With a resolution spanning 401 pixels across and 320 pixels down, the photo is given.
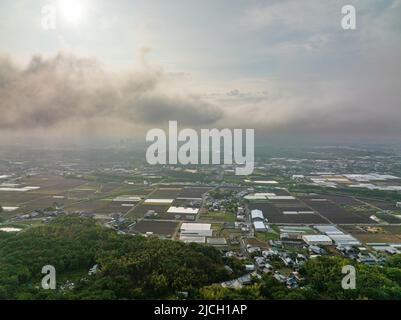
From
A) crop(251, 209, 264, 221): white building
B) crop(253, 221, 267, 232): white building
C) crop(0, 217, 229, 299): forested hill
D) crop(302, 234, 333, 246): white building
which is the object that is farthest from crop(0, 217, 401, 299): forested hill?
crop(251, 209, 264, 221): white building

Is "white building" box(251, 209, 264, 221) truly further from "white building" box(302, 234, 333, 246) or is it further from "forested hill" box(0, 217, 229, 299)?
"forested hill" box(0, 217, 229, 299)

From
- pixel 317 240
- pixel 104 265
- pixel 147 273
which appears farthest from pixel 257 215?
pixel 104 265

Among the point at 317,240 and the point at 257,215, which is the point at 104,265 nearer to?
the point at 317,240

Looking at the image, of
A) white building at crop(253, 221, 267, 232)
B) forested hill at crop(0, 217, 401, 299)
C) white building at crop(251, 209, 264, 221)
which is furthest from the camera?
white building at crop(251, 209, 264, 221)

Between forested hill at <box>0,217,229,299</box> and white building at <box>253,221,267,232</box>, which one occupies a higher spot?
forested hill at <box>0,217,229,299</box>

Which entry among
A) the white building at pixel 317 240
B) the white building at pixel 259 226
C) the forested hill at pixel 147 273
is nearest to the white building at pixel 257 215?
the white building at pixel 259 226

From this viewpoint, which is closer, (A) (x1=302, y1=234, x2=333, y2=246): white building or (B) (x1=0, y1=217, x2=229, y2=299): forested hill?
(B) (x1=0, y1=217, x2=229, y2=299): forested hill

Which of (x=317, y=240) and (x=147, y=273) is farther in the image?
(x=317, y=240)
